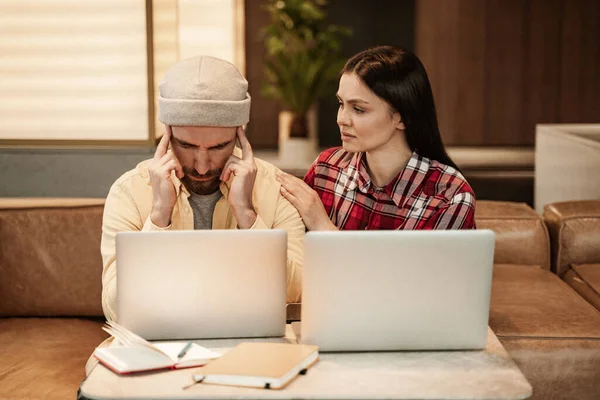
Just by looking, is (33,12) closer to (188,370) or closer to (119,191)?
(119,191)

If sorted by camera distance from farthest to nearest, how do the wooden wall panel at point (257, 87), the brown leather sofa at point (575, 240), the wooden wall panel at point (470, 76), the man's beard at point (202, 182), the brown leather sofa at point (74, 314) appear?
the wooden wall panel at point (257, 87) → the wooden wall panel at point (470, 76) → the brown leather sofa at point (575, 240) → the brown leather sofa at point (74, 314) → the man's beard at point (202, 182)

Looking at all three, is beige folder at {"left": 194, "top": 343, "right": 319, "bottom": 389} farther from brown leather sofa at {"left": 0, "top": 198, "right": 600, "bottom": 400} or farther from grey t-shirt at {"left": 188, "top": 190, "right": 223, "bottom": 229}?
brown leather sofa at {"left": 0, "top": 198, "right": 600, "bottom": 400}

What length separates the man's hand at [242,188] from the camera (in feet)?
7.56

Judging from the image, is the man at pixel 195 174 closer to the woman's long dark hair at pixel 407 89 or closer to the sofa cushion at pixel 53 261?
the woman's long dark hair at pixel 407 89

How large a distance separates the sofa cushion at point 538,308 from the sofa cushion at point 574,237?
0.51 feet

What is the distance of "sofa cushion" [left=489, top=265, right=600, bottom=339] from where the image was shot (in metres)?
2.85

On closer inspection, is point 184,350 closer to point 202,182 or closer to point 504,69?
point 202,182

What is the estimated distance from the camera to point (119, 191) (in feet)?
7.94

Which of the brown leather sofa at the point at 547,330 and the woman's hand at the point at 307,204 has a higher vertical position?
the woman's hand at the point at 307,204

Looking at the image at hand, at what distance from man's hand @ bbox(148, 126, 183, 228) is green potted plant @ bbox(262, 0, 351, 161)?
6.63m

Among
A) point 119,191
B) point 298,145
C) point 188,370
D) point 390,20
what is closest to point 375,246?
point 188,370

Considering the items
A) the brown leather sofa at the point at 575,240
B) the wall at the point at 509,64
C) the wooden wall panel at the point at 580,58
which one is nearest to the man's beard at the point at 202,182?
the brown leather sofa at the point at 575,240

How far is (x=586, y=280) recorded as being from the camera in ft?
11.3

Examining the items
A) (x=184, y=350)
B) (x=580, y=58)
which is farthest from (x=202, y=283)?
(x=580, y=58)
